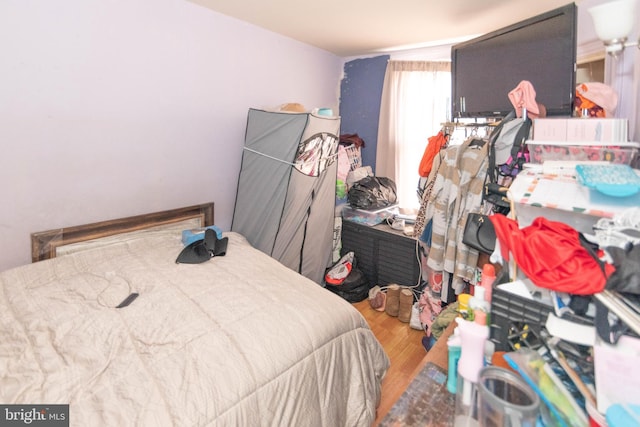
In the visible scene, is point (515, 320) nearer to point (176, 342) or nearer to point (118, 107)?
point (176, 342)

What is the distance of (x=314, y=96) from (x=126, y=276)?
2.42 meters

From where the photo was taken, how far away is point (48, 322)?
4.40 ft

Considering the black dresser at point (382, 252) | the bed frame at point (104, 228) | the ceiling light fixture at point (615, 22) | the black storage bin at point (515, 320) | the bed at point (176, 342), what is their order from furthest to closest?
1. the black dresser at point (382, 252)
2. the bed frame at point (104, 228)
3. the bed at point (176, 342)
4. the ceiling light fixture at point (615, 22)
5. the black storage bin at point (515, 320)

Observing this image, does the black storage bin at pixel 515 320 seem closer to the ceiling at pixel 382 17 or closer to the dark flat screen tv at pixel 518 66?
the dark flat screen tv at pixel 518 66

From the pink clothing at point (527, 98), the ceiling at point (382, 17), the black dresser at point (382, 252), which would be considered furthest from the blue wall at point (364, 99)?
the pink clothing at point (527, 98)

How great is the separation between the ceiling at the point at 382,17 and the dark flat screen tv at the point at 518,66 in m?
0.34

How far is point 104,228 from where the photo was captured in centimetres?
203

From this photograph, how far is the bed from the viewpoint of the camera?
1028 millimetres

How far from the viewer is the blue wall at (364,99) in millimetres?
3295

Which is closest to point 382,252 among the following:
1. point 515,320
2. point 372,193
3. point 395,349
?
point 372,193

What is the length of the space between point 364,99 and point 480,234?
101 inches

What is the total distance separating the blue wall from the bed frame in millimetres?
1822

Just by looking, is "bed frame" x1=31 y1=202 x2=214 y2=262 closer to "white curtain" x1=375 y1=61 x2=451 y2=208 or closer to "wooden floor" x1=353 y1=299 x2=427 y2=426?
"wooden floor" x1=353 y1=299 x2=427 y2=426

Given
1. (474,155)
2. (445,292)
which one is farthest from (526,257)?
(445,292)
